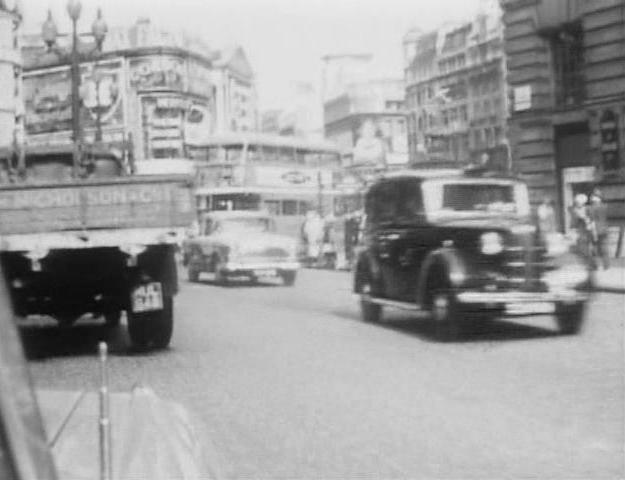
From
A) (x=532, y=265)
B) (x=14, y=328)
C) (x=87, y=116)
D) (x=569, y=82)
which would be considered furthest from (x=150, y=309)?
(x=87, y=116)

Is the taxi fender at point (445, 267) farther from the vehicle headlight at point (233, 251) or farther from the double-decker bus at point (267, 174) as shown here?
the double-decker bus at point (267, 174)

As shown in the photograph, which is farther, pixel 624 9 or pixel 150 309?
pixel 624 9

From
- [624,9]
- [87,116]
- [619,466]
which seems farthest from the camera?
[87,116]

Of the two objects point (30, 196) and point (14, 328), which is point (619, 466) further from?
point (30, 196)

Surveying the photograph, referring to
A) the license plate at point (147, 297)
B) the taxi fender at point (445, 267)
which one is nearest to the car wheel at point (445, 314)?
the taxi fender at point (445, 267)

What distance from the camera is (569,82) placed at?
21.8m

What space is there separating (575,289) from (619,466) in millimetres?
5353

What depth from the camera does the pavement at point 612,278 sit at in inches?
579

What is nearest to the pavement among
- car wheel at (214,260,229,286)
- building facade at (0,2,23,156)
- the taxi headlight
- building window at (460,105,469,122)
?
the taxi headlight

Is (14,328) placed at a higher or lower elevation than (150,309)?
higher

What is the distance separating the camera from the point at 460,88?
106 ft

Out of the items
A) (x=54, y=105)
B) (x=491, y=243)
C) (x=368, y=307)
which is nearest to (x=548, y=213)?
(x=368, y=307)

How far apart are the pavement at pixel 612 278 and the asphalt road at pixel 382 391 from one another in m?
2.71

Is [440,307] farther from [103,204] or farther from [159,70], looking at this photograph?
[159,70]
